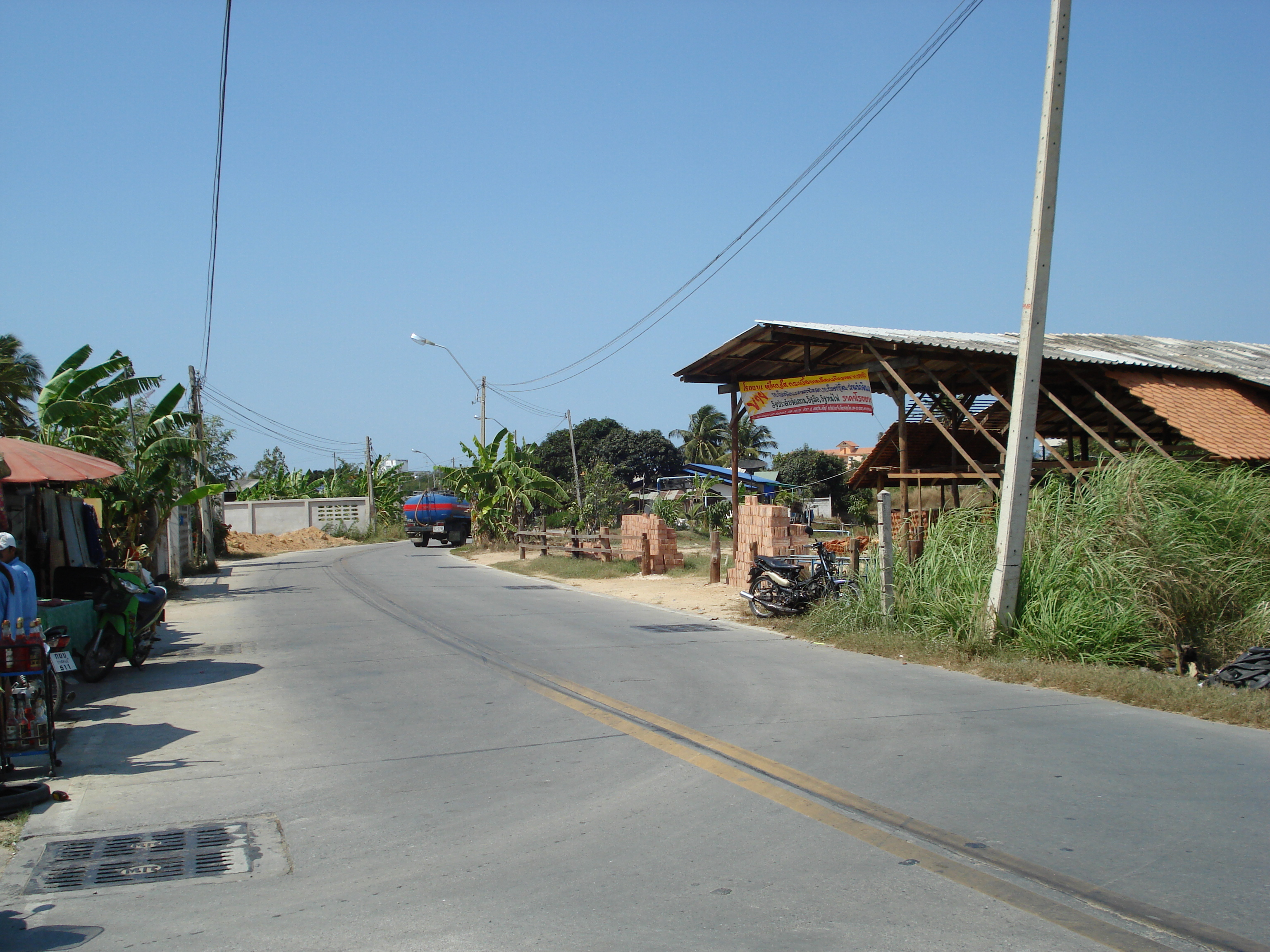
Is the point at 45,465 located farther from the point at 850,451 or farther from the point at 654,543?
the point at 850,451

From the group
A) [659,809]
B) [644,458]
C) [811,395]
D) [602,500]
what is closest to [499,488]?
[602,500]

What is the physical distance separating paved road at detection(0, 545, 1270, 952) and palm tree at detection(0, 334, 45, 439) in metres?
15.2

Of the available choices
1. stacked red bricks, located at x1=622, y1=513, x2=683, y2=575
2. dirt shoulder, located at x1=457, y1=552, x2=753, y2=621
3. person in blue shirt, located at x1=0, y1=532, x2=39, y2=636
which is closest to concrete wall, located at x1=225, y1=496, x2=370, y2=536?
dirt shoulder, located at x1=457, y1=552, x2=753, y2=621

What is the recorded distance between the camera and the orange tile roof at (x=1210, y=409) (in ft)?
42.4

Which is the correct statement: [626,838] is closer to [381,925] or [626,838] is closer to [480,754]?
[381,925]

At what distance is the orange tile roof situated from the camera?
12.9 metres

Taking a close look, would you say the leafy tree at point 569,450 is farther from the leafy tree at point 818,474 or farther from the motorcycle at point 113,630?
the motorcycle at point 113,630

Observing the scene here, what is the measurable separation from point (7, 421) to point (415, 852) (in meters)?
22.8

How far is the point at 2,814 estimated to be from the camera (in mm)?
5938

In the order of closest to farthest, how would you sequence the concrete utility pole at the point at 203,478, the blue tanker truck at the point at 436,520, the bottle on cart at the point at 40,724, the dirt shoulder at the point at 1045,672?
the bottle on cart at the point at 40,724 → the dirt shoulder at the point at 1045,672 → the concrete utility pole at the point at 203,478 → the blue tanker truck at the point at 436,520

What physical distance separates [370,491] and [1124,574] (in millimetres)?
49335

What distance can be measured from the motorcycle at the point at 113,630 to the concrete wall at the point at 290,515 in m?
43.8

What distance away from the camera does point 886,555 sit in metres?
12.6

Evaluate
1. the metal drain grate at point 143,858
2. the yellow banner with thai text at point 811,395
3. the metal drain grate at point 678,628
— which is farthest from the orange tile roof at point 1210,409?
the metal drain grate at point 143,858
